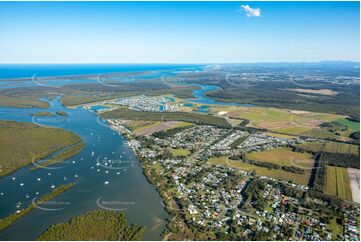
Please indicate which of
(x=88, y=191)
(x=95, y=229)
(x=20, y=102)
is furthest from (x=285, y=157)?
(x=20, y=102)

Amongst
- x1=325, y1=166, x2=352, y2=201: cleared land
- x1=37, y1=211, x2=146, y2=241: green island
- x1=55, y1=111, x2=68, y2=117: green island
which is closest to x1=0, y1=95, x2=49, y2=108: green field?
x1=55, y1=111, x2=68, y2=117: green island

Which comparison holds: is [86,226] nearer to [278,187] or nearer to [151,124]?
[278,187]

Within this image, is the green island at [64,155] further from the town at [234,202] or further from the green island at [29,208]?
the town at [234,202]

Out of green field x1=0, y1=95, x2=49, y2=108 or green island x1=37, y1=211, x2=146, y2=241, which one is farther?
green field x1=0, y1=95, x2=49, y2=108

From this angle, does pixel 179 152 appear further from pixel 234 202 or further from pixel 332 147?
pixel 332 147

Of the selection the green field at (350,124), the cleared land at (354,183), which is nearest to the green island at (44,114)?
the cleared land at (354,183)

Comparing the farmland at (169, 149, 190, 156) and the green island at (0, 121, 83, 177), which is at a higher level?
the green island at (0, 121, 83, 177)

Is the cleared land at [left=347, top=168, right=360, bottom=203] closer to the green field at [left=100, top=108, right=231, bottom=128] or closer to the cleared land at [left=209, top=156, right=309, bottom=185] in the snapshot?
the cleared land at [left=209, top=156, right=309, bottom=185]
